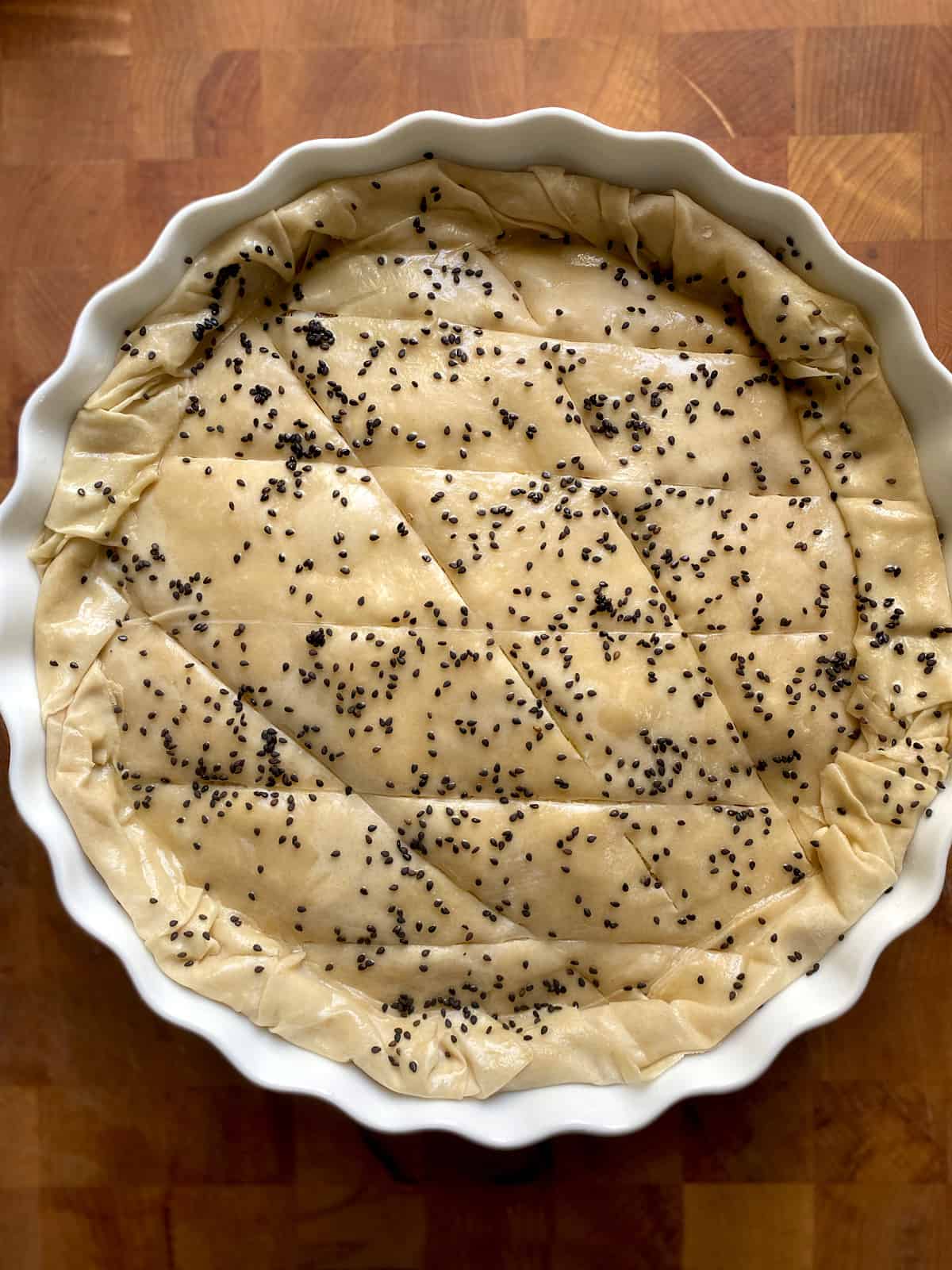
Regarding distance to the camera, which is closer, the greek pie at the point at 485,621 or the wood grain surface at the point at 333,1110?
the greek pie at the point at 485,621

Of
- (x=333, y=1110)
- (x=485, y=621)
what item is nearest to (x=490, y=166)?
(x=485, y=621)

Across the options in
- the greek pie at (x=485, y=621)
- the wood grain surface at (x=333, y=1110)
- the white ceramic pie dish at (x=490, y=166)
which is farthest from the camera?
the wood grain surface at (x=333, y=1110)

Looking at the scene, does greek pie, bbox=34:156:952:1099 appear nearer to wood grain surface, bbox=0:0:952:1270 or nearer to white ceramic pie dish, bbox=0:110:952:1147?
white ceramic pie dish, bbox=0:110:952:1147

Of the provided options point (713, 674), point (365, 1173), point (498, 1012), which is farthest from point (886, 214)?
point (365, 1173)

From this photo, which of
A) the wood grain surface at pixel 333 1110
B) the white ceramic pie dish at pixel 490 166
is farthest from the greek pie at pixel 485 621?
the wood grain surface at pixel 333 1110

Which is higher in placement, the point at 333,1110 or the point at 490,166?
the point at 490,166

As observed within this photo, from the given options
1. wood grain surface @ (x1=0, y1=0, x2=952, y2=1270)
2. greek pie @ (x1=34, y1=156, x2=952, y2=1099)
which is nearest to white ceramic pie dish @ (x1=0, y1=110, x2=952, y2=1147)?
greek pie @ (x1=34, y1=156, x2=952, y2=1099)

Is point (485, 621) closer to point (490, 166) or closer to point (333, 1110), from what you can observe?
point (490, 166)

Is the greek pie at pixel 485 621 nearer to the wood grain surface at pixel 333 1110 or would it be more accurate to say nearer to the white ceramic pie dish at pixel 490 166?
the white ceramic pie dish at pixel 490 166
